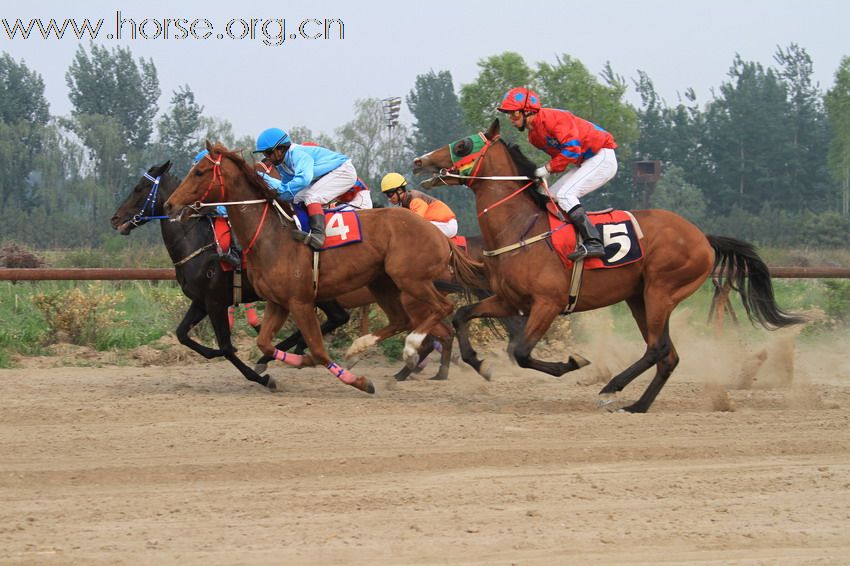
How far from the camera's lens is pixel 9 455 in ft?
20.1

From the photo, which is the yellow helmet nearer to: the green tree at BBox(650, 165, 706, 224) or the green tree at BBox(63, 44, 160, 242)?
the green tree at BBox(63, 44, 160, 242)

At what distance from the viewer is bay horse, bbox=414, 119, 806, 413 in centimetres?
801

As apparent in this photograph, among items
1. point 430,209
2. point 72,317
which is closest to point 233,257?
point 430,209

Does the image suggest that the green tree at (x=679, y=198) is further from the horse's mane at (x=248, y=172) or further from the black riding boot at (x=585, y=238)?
the horse's mane at (x=248, y=172)

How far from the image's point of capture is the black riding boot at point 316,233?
8.45m

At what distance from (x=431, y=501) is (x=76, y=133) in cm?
4304

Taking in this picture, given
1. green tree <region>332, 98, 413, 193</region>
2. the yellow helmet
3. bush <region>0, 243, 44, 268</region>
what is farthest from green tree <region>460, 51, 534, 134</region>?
the yellow helmet

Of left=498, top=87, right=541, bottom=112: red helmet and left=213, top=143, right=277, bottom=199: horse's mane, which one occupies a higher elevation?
left=498, top=87, right=541, bottom=112: red helmet

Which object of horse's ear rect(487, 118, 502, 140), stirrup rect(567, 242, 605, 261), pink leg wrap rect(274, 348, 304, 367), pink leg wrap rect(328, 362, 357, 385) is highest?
horse's ear rect(487, 118, 502, 140)

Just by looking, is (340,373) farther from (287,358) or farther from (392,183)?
(392,183)

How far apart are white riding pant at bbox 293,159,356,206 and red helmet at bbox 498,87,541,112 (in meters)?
1.65

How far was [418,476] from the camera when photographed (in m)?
5.74

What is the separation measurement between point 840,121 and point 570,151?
4580 centimetres

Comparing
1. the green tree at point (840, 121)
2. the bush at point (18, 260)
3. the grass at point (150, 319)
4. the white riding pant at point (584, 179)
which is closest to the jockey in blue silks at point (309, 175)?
the white riding pant at point (584, 179)
